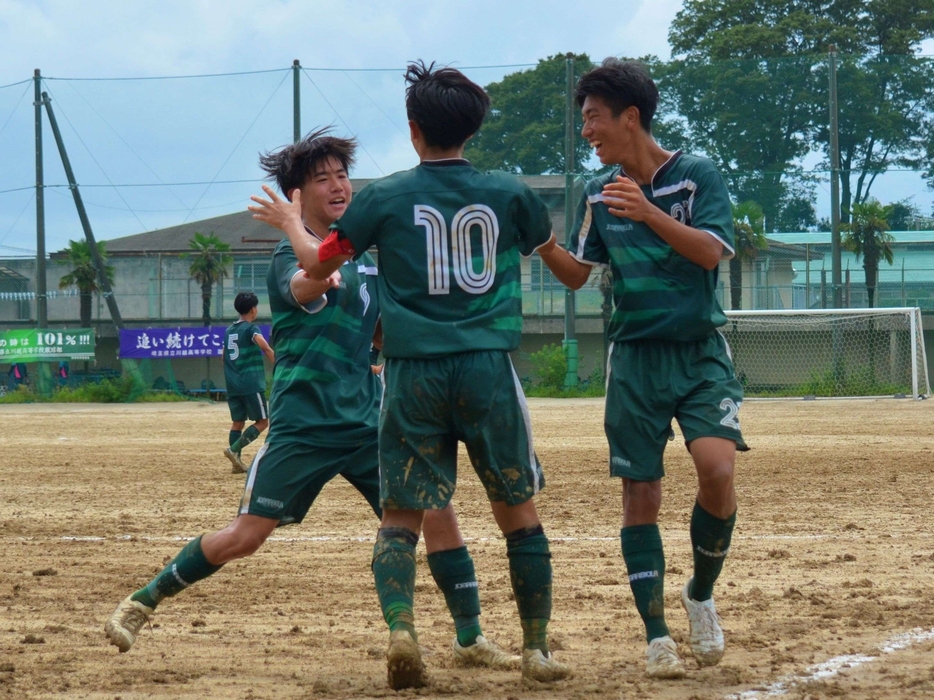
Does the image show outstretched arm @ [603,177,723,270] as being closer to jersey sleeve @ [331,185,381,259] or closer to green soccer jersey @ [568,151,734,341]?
green soccer jersey @ [568,151,734,341]

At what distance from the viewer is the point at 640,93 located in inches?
164

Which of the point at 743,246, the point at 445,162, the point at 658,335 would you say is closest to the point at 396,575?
the point at 658,335

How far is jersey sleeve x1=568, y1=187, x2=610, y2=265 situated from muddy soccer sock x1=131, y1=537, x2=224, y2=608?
5.65 feet

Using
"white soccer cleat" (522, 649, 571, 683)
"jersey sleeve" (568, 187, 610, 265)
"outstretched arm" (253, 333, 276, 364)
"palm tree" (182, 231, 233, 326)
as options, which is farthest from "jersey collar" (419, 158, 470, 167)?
"palm tree" (182, 231, 233, 326)

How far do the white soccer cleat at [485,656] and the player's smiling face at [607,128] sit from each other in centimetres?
176

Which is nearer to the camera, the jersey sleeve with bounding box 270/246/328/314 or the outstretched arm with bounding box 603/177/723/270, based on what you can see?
the outstretched arm with bounding box 603/177/723/270

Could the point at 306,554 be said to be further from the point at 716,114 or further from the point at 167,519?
the point at 716,114

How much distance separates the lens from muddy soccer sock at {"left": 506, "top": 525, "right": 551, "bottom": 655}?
152 inches

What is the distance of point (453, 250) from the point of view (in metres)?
3.73

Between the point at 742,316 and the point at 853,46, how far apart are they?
25.5 metres

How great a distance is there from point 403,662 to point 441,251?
1.28 meters

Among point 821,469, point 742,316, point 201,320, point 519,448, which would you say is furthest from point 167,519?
point 201,320

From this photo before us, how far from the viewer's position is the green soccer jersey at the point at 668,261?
403 cm

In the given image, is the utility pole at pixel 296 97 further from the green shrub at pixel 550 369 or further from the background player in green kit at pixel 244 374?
the background player in green kit at pixel 244 374
